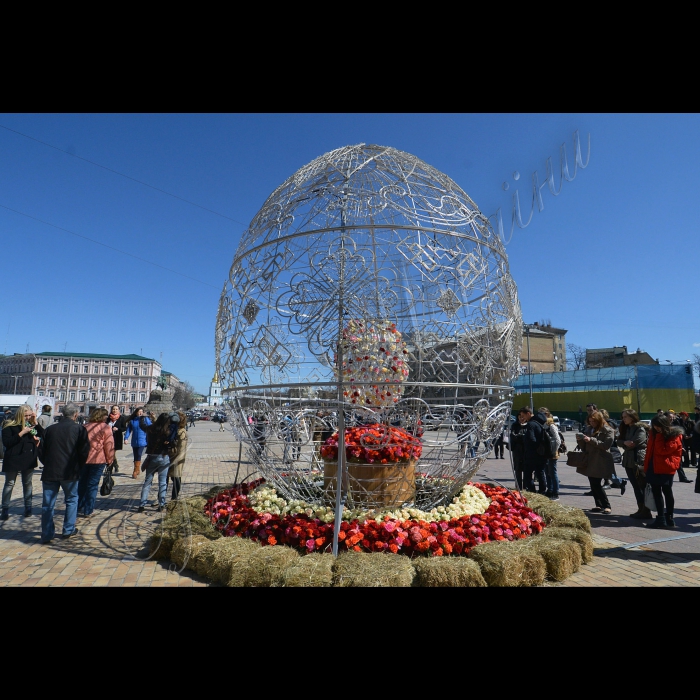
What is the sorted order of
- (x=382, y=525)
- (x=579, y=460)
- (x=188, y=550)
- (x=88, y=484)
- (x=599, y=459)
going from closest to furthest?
(x=188, y=550)
(x=382, y=525)
(x=88, y=484)
(x=599, y=459)
(x=579, y=460)

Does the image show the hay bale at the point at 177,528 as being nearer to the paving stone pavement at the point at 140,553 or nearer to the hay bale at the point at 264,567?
the paving stone pavement at the point at 140,553

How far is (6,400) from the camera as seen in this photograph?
29094 millimetres

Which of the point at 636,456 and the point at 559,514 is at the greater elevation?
the point at 636,456

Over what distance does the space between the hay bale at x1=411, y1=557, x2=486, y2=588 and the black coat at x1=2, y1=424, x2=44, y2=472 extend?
5655mm

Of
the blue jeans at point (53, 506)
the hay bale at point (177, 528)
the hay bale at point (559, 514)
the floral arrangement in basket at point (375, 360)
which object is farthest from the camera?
the blue jeans at point (53, 506)

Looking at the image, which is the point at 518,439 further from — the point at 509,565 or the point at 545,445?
the point at 509,565

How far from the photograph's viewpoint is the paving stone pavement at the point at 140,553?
4340mm

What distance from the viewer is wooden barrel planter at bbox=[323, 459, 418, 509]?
536 cm

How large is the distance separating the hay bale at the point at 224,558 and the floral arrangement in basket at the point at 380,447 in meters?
1.41

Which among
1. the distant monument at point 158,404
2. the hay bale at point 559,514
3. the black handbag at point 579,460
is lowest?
the hay bale at point 559,514

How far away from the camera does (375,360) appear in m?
5.43

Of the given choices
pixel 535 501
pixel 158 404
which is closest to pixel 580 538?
pixel 535 501

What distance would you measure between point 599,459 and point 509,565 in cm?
417

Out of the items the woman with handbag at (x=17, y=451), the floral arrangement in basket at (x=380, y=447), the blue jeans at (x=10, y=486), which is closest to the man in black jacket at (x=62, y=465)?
the woman with handbag at (x=17, y=451)
